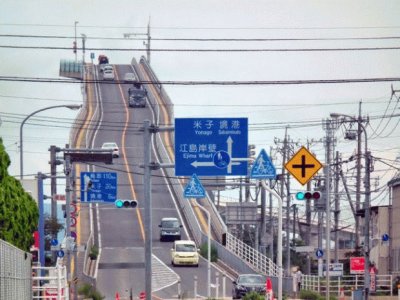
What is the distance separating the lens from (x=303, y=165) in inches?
1419

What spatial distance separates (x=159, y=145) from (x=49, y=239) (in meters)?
26.0

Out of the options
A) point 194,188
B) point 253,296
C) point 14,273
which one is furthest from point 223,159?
point 14,273

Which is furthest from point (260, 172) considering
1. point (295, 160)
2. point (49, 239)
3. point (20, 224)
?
point (49, 239)

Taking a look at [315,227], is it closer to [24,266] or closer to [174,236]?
[174,236]

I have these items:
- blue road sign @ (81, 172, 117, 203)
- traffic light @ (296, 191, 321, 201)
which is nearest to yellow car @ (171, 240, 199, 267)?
blue road sign @ (81, 172, 117, 203)

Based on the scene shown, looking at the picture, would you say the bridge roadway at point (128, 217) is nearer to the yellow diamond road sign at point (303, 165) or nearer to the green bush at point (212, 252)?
the green bush at point (212, 252)

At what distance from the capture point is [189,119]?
43.1 metres

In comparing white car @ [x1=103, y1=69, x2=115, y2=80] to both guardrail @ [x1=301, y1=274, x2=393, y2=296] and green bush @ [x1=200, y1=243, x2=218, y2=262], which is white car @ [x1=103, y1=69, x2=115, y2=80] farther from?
guardrail @ [x1=301, y1=274, x2=393, y2=296]

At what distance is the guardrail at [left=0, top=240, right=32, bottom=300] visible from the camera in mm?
23641

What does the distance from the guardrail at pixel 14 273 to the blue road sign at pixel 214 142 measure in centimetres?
1104

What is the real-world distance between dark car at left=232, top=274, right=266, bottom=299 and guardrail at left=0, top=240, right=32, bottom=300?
1135 inches

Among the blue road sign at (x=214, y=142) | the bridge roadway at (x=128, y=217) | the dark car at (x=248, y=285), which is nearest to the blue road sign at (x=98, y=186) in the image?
the bridge roadway at (x=128, y=217)

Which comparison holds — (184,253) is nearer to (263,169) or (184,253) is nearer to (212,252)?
(212,252)

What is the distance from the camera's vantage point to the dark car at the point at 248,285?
61500 millimetres
